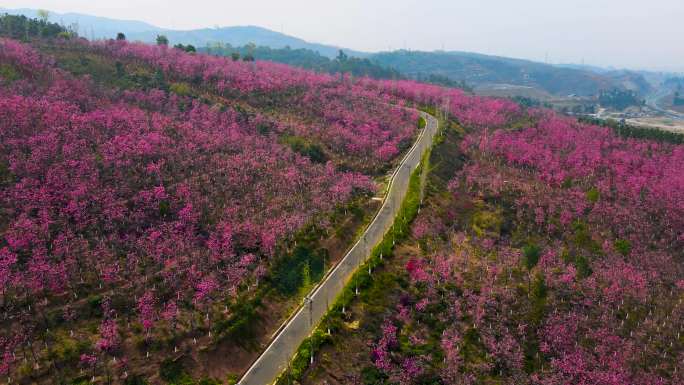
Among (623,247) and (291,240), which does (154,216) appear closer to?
(291,240)

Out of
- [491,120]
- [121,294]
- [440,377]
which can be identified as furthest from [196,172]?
[491,120]

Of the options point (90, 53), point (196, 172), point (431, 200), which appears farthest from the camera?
point (90, 53)

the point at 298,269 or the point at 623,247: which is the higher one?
the point at 623,247

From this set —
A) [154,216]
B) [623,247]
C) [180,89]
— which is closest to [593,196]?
[623,247]

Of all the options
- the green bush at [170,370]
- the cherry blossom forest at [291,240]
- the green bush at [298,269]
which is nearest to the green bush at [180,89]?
the cherry blossom forest at [291,240]

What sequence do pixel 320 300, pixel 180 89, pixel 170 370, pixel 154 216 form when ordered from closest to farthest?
pixel 170 370
pixel 320 300
pixel 154 216
pixel 180 89

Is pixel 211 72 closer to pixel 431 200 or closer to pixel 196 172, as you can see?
pixel 196 172

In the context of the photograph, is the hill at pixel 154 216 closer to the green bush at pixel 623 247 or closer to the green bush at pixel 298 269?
the green bush at pixel 298 269
